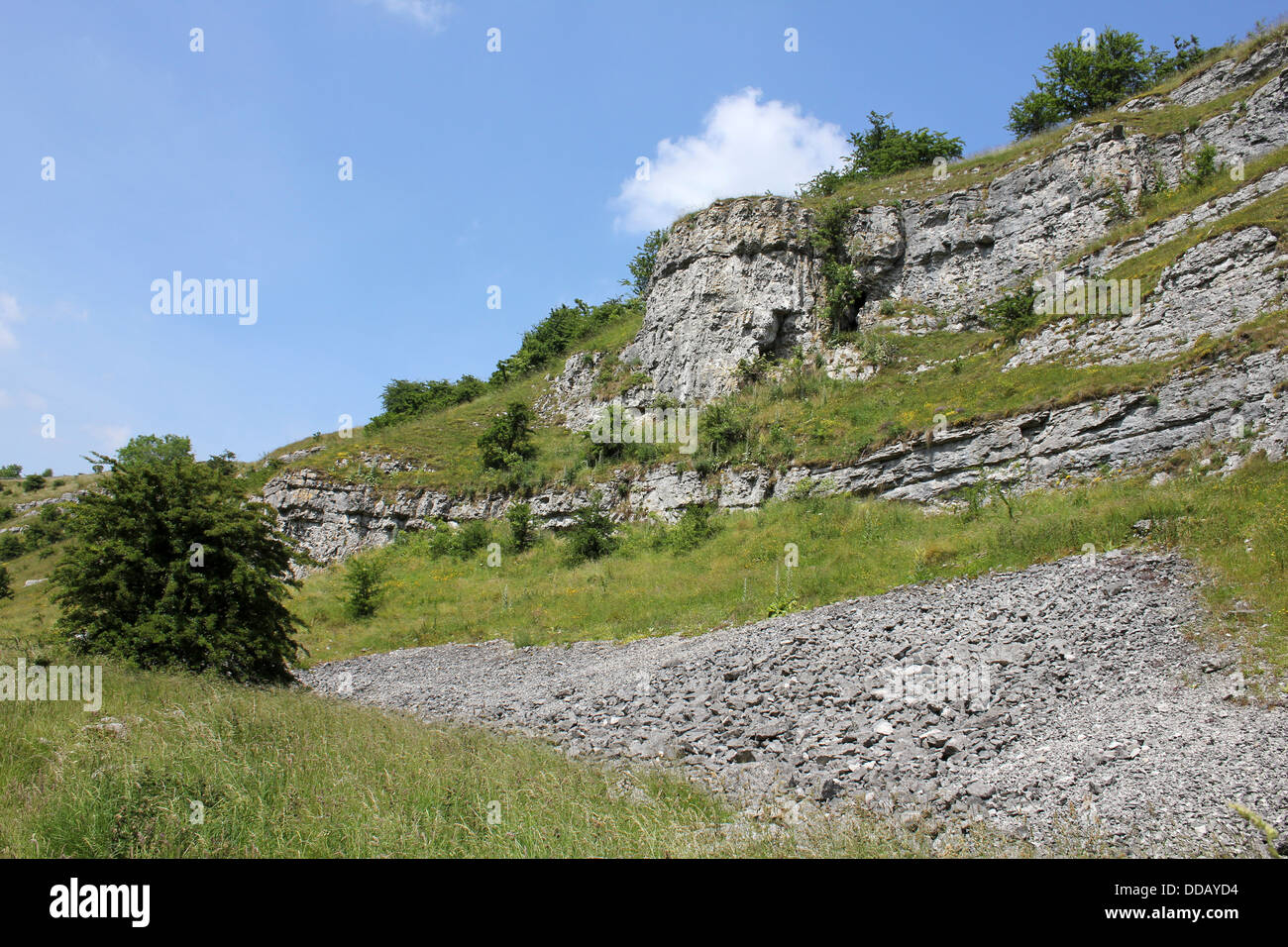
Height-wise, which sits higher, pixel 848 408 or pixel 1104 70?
pixel 1104 70

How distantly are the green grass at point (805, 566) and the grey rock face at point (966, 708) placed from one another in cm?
102

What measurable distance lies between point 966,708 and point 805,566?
35.0ft

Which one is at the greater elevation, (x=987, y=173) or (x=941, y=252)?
(x=987, y=173)

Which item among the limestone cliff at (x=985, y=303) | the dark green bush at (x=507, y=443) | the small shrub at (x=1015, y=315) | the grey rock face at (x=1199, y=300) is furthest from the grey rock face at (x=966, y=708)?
→ the dark green bush at (x=507, y=443)

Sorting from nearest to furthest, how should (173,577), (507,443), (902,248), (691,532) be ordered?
(173,577) < (691,532) < (507,443) < (902,248)

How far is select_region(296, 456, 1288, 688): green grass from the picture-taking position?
11.1 metres

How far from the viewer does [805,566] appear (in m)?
18.8

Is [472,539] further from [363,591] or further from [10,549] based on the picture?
[10,549]

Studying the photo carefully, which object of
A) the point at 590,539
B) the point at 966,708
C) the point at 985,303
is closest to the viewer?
the point at 966,708

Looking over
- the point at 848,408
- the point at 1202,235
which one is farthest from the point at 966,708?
the point at 1202,235

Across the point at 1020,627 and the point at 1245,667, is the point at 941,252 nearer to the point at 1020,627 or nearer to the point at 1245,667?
the point at 1020,627

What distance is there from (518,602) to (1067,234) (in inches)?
1121
